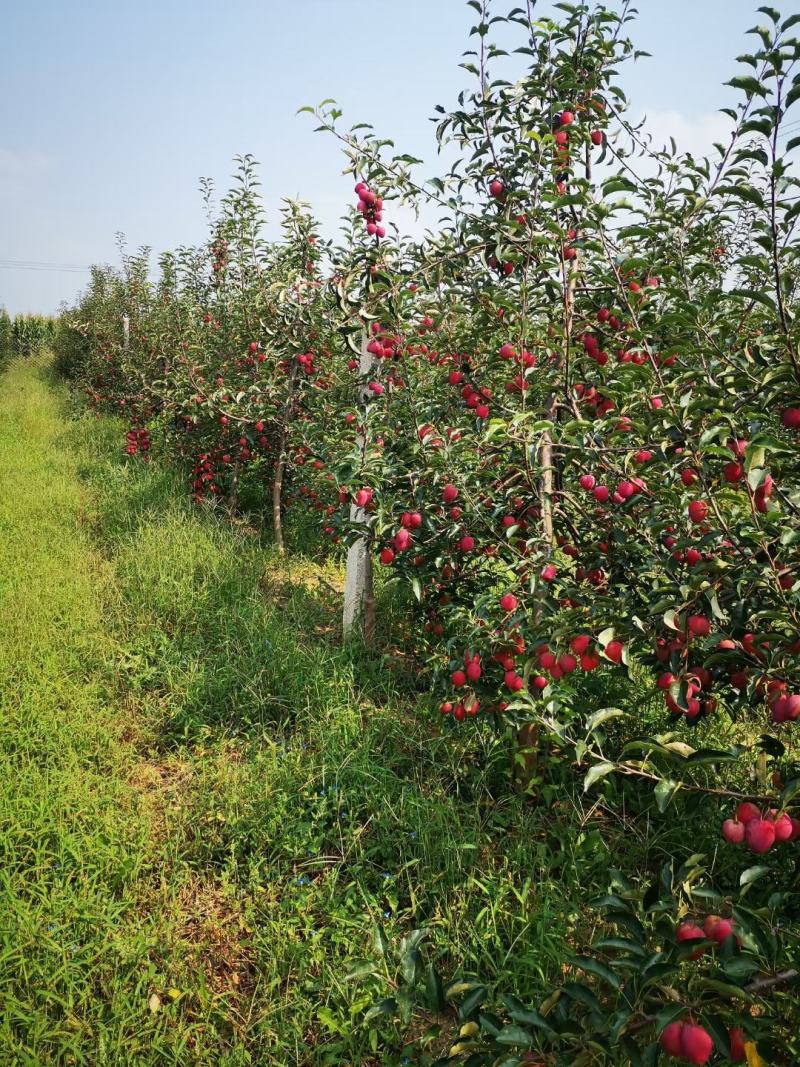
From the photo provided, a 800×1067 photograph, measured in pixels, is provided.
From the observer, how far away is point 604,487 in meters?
2.07

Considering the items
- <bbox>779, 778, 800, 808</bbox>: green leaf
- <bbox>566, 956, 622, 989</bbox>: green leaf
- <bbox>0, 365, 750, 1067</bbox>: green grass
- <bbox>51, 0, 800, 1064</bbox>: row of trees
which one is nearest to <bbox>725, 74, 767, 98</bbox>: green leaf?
<bbox>51, 0, 800, 1064</bbox>: row of trees

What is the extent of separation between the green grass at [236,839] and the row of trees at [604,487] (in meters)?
0.27

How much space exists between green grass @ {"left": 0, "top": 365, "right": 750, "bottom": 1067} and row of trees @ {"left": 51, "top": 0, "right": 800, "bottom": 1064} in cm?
27

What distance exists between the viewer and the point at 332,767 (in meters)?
2.48

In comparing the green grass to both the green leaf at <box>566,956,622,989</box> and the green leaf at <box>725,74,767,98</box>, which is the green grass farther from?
the green leaf at <box>725,74,767,98</box>

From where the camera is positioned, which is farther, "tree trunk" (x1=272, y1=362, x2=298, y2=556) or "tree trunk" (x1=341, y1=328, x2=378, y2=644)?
"tree trunk" (x1=272, y1=362, x2=298, y2=556)

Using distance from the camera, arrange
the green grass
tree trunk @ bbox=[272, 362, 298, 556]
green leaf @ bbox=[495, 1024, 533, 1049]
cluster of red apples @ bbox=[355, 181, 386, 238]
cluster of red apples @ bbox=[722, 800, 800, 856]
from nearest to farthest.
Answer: green leaf @ bbox=[495, 1024, 533, 1049] < cluster of red apples @ bbox=[722, 800, 800, 856] < the green grass < cluster of red apples @ bbox=[355, 181, 386, 238] < tree trunk @ bbox=[272, 362, 298, 556]

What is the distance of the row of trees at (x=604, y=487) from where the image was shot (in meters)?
1.30

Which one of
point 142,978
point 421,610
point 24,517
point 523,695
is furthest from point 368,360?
point 24,517

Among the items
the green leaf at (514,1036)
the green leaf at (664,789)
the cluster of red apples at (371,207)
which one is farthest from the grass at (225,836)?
the cluster of red apples at (371,207)

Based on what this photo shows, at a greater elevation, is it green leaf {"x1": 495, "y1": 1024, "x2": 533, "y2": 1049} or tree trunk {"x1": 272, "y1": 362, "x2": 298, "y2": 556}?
tree trunk {"x1": 272, "y1": 362, "x2": 298, "y2": 556}

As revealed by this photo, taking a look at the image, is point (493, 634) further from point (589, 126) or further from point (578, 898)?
point (589, 126)

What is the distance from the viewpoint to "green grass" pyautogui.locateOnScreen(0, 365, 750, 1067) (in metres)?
1.73

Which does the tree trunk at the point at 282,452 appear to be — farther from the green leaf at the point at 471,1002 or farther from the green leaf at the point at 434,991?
the green leaf at the point at 471,1002
